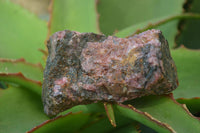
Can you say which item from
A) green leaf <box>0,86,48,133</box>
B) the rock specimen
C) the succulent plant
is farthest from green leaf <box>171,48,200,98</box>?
green leaf <box>0,86,48,133</box>

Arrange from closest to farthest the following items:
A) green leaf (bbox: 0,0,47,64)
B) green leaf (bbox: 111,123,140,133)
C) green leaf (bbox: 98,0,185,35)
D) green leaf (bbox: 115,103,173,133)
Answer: green leaf (bbox: 115,103,173,133), green leaf (bbox: 111,123,140,133), green leaf (bbox: 0,0,47,64), green leaf (bbox: 98,0,185,35)

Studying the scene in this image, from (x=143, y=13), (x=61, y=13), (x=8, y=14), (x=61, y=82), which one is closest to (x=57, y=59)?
(x=61, y=82)

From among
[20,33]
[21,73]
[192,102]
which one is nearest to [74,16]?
[20,33]

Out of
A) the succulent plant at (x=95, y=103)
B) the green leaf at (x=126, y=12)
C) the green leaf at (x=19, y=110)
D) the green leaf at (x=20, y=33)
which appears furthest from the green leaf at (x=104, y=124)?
the green leaf at (x=126, y=12)

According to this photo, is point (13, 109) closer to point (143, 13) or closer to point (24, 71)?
point (24, 71)

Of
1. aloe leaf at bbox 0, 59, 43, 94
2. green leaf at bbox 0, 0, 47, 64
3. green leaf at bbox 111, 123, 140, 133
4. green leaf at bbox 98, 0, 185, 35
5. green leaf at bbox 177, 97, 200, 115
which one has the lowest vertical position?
green leaf at bbox 111, 123, 140, 133

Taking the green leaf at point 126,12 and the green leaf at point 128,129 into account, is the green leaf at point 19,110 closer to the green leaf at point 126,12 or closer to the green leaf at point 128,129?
the green leaf at point 128,129

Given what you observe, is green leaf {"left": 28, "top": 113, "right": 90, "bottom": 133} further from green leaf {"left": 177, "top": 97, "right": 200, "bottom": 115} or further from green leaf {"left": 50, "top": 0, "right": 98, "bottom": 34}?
green leaf {"left": 50, "top": 0, "right": 98, "bottom": 34}

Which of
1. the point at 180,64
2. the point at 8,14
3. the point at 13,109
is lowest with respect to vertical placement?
the point at 13,109
